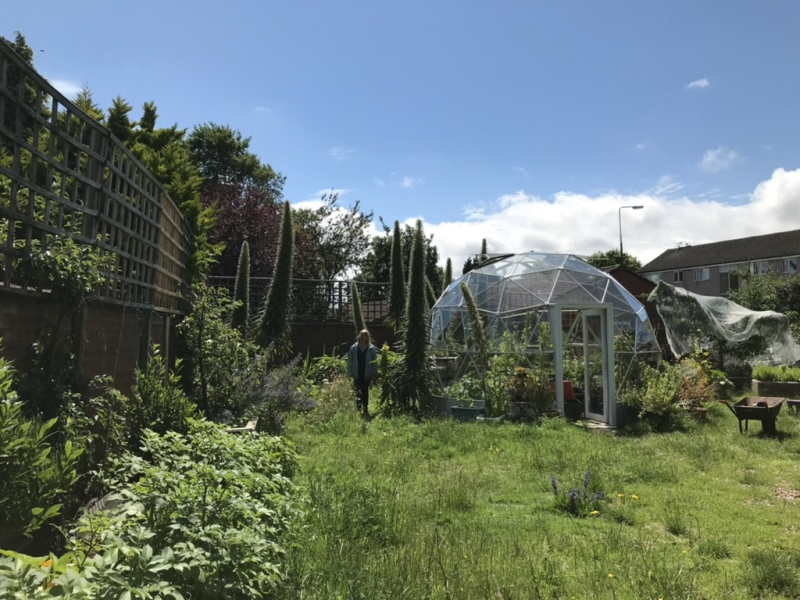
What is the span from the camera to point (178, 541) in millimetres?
2496

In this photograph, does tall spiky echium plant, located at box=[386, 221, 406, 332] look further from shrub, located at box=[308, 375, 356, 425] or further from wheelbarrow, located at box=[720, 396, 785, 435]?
wheelbarrow, located at box=[720, 396, 785, 435]

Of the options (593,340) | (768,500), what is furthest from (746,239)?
(768,500)

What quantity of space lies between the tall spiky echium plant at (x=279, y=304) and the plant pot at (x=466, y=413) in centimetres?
489

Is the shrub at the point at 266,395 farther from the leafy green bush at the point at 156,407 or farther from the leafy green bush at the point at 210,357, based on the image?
the leafy green bush at the point at 156,407

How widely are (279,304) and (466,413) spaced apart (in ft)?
17.9

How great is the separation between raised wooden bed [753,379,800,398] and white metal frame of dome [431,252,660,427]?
484 centimetres

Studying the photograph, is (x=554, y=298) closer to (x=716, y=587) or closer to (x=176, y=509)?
(x=716, y=587)

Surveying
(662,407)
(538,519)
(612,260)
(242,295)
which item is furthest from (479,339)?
(612,260)

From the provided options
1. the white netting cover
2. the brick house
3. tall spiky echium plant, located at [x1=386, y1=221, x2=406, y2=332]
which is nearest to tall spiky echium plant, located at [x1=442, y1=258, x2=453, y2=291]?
tall spiky echium plant, located at [x1=386, y1=221, x2=406, y2=332]

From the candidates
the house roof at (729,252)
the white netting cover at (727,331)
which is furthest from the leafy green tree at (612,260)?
the white netting cover at (727,331)

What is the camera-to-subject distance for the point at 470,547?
14.4 ft

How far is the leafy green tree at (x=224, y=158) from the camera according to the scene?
37219 millimetres

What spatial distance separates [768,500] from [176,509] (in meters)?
6.45

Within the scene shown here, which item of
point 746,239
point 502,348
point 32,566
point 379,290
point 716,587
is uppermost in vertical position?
point 746,239
